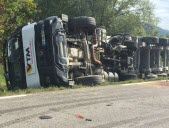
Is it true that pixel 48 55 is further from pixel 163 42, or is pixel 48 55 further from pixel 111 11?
pixel 111 11

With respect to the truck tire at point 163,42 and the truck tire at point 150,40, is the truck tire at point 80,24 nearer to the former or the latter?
the truck tire at point 150,40

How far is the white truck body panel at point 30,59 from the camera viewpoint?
12.0m

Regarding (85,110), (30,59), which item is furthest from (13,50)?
(85,110)

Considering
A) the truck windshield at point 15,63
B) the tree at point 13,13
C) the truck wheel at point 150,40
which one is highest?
the tree at point 13,13

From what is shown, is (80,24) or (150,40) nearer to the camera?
(80,24)

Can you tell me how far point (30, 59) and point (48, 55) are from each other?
1.75 ft

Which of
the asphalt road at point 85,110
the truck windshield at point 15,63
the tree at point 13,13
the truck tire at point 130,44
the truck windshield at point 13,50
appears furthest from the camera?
the tree at point 13,13

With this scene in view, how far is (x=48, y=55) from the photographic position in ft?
39.6

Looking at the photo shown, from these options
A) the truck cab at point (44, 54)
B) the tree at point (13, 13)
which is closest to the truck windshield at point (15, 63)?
the truck cab at point (44, 54)

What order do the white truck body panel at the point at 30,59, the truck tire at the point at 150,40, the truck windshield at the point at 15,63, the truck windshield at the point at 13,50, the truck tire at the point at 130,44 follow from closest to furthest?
the white truck body panel at the point at 30,59 → the truck windshield at the point at 15,63 → the truck windshield at the point at 13,50 → the truck tire at the point at 130,44 → the truck tire at the point at 150,40

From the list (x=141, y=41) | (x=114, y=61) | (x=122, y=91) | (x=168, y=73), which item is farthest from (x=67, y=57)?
(x=168, y=73)

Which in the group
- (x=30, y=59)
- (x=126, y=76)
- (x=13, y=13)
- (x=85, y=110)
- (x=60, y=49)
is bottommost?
(x=126, y=76)

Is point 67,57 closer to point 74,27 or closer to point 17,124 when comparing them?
point 74,27

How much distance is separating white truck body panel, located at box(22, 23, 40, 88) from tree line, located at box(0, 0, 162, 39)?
10.7 metres
